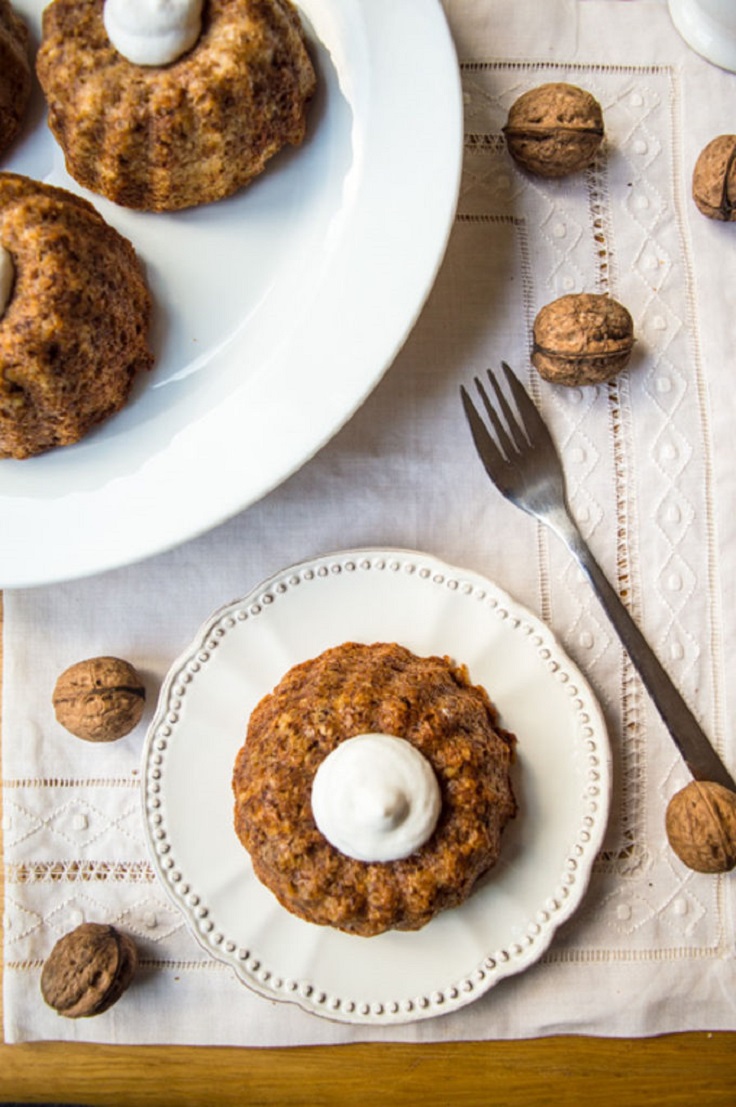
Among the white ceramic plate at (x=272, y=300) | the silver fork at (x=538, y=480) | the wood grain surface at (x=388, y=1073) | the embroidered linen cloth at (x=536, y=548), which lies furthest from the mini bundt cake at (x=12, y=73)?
the wood grain surface at (x=388, y=1073)

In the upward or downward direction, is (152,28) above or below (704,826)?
above

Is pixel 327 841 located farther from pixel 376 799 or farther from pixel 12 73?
pixel 12 73

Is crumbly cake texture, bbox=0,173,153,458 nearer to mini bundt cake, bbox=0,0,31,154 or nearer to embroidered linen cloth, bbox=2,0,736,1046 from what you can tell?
mini bundt cake, bbox=0,0,31,154

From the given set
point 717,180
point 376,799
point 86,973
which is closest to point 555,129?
point 717,180

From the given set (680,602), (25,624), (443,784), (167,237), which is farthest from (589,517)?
(25,624)

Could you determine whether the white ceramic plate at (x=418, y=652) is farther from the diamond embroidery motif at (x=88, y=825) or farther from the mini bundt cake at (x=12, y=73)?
the mini bundt cake at (x=12, y=73)

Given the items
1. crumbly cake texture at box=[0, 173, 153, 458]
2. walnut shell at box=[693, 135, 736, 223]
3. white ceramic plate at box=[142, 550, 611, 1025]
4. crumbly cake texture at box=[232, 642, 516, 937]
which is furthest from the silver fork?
crumbly cake texture at box=[0, 173, 153, 458]

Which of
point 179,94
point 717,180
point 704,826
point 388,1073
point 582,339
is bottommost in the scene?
point 388,1073
